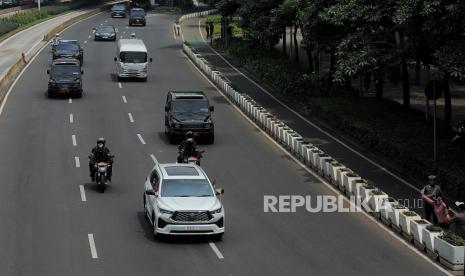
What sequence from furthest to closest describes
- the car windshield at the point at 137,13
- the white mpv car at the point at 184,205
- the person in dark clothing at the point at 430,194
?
the car windshield at the point at 137,13 < the person in dark clothing at the point at 430,194 < the white mpv car at the point at 184,205

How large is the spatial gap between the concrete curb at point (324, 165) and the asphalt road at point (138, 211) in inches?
19.9

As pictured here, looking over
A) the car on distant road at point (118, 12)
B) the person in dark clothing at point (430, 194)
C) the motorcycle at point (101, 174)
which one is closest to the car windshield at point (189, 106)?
the motorcycle at point (101, 174)

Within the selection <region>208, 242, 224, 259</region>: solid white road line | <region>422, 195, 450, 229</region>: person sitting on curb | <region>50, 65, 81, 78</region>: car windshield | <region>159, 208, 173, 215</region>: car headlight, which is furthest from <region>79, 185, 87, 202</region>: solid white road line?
<region>50, 65, 81, 78</region>: car windshield

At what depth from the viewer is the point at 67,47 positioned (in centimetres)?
6581

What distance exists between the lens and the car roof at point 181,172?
2547cm

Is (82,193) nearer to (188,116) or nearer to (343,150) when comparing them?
(188,116)

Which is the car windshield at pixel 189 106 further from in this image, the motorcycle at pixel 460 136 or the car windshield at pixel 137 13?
the car windshield at pixel 137 13

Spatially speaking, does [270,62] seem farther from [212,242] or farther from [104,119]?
[212,242]

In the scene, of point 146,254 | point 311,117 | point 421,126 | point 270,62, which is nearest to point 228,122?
point 311,117

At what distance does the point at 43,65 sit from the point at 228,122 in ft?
83.0

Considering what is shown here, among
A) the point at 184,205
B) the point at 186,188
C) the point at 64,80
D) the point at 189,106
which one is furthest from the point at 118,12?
the point at 184,205

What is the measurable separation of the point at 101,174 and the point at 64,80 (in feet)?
75.7

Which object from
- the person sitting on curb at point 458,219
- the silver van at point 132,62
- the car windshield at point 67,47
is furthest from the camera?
the car windshield at point 67,47

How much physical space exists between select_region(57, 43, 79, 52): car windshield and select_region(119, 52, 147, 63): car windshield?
23.7ft
